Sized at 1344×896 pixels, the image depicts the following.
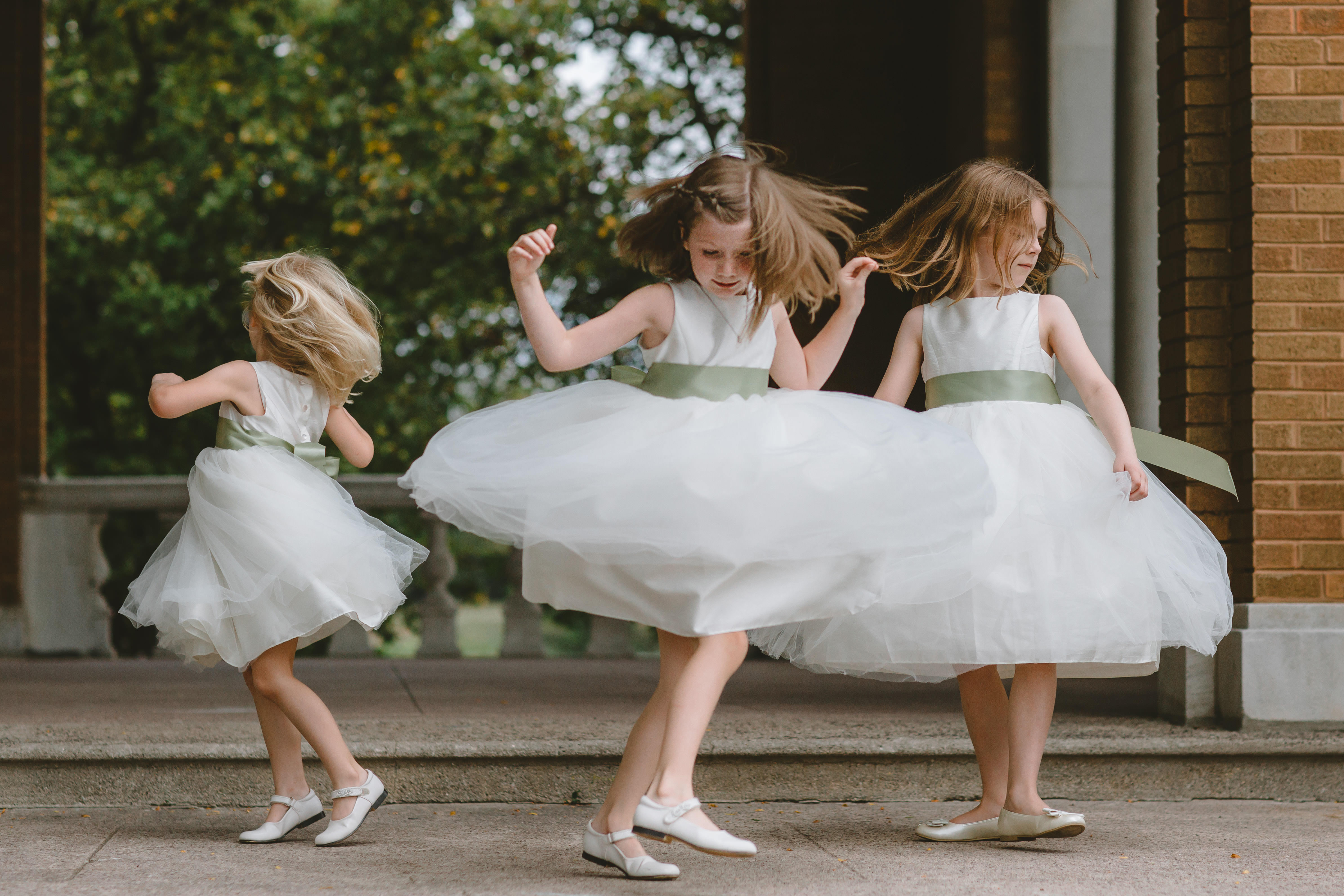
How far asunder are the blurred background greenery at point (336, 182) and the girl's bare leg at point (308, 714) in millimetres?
10339

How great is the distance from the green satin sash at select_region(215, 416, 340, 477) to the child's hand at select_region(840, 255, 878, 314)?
140 centimetres

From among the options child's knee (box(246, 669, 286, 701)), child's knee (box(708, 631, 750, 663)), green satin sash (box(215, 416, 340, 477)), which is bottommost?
child's knee (box(246, 669, 286, 701))

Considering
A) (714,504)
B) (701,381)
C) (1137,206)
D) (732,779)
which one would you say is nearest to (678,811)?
(714,504)

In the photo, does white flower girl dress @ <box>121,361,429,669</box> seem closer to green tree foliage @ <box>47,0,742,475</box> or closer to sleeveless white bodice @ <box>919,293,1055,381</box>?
sleeveless white bodice @ <box>919,293,1055,381</box>

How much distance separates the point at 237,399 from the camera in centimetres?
351

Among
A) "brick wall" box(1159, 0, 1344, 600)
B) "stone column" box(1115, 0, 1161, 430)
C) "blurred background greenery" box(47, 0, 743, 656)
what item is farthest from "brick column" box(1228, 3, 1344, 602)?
"blurred background greenery" box(47, 0, 743, 656)

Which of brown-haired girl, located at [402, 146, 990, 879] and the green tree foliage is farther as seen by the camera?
the green tree foliage

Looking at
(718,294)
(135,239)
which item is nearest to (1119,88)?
(718,294)

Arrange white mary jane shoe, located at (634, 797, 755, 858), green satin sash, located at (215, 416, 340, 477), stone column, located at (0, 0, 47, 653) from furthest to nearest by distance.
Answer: stone column, located at (0, 0, 47, 653), green satin sash, located at (215, 416, 340, 477), white mary jane shoe, located at (634, 797, 755, 858)

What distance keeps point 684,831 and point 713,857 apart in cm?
76

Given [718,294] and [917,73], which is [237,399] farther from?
[917,73]

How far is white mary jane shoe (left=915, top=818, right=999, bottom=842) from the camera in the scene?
3.52 meters

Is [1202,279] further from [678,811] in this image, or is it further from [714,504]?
[678,811]

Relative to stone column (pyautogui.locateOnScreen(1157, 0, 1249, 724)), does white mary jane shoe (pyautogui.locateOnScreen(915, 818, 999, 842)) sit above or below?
below
